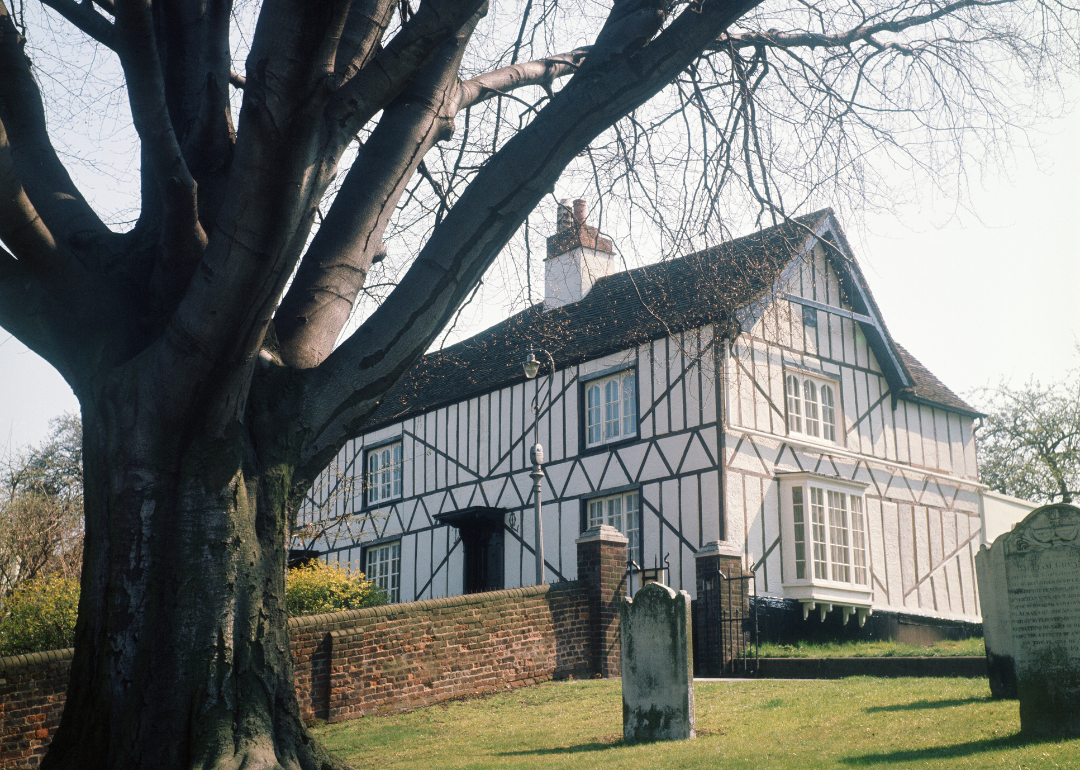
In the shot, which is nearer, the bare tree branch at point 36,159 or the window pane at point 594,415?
the bare tree branch at point 36,159

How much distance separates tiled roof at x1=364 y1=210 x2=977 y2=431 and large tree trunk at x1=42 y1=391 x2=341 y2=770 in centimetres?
467

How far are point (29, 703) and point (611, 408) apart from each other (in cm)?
1249

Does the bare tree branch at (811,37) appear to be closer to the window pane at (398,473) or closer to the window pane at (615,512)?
the window pane at (615,512)

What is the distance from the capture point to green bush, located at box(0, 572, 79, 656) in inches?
555

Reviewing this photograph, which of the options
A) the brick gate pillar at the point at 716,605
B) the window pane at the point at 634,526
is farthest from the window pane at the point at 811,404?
the brick gate pillar at the point at 716,605

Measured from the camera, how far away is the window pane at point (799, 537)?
61.7 feet

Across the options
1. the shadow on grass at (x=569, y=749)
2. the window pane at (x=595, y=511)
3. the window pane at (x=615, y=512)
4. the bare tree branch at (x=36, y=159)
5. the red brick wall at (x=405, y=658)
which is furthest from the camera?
the window pane at (x=595, y=511)

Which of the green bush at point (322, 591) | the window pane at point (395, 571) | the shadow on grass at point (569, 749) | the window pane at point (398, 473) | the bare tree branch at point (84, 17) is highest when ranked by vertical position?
the window pane at point (398, 473)

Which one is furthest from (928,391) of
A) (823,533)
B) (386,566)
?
(386,566)

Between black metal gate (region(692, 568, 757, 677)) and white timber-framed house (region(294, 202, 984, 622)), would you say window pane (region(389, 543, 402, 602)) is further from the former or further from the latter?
black metal gate (region(692, 568, 757, 677))

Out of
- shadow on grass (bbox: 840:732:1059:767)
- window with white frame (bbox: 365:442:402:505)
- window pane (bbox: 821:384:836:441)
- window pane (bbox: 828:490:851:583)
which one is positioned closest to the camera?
shadow on grass (bbox: 840:732:1059:767)

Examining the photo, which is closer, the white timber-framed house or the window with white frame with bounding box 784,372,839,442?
the white timber-framed house

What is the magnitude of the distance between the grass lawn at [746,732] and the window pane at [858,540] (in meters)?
7.64

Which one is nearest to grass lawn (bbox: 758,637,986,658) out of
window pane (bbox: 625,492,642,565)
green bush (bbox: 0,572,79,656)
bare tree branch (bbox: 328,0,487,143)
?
window pane (bbox: 625,492,642,565)
